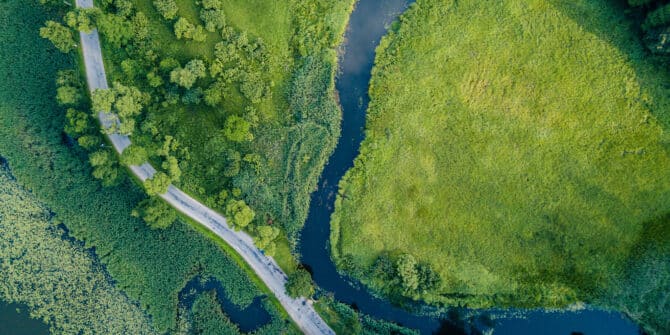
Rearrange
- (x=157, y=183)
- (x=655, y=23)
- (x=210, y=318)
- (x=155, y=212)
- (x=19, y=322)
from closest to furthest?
(x=655, y=23)
(x=157, y=183)
(x=155, y=212)
(x=210, y=318)
(x=19, y=322)

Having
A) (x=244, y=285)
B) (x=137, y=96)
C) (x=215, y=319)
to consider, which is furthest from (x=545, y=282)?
(x=137, y=96)

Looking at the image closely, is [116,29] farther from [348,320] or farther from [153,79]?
[348,320]

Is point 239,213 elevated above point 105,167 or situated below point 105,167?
below

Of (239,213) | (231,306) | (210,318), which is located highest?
(239,213)

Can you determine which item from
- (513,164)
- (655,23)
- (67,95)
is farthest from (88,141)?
(655,23)

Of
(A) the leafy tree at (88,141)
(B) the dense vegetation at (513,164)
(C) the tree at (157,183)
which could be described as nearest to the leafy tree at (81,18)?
(A) the leafy tree at (88,141)

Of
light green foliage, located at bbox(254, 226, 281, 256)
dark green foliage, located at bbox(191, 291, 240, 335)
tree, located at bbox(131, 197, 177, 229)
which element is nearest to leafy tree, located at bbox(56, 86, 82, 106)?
tree, located at bbox(131, 197, 177, 229)

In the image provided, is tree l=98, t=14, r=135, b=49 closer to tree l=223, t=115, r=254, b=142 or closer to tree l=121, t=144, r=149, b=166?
tree l=121, t=144, r=149, b=166

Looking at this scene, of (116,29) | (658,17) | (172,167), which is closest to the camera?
(658,17)

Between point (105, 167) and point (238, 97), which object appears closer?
point (105, 167)
